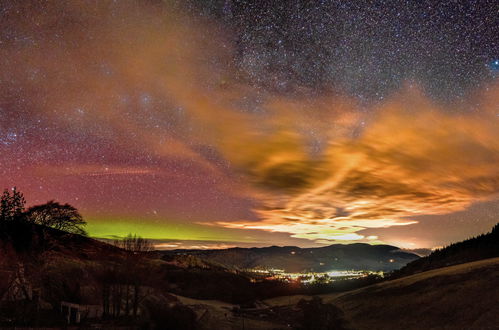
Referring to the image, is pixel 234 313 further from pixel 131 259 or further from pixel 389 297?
pixel 389 297

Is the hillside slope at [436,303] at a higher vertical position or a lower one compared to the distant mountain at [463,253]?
lower

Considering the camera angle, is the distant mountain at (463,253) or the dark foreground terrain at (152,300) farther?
the distant mountain at (463,253)

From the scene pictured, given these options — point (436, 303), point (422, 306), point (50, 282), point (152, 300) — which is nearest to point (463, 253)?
point (436, 303)

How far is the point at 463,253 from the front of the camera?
3329 inches

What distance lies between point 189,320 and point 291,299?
4099 centimetres

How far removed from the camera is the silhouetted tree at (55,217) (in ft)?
140

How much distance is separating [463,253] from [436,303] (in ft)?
156

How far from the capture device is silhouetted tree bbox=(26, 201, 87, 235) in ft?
140

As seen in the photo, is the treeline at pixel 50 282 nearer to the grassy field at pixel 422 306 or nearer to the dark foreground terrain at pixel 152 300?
the dark foreground terrain at pixel 152 300

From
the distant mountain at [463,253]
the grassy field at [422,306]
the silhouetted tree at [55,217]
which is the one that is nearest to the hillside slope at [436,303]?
the grassy field at [422,306]

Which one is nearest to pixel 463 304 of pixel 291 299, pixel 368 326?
pixel 368 326

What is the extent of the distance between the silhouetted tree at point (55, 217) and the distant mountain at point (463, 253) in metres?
72.3

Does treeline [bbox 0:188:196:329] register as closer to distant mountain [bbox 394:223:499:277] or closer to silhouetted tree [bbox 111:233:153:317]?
silhouetted tree [bbox 111:233:153:317]

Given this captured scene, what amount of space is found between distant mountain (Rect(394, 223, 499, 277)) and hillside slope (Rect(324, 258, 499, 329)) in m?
25.1
